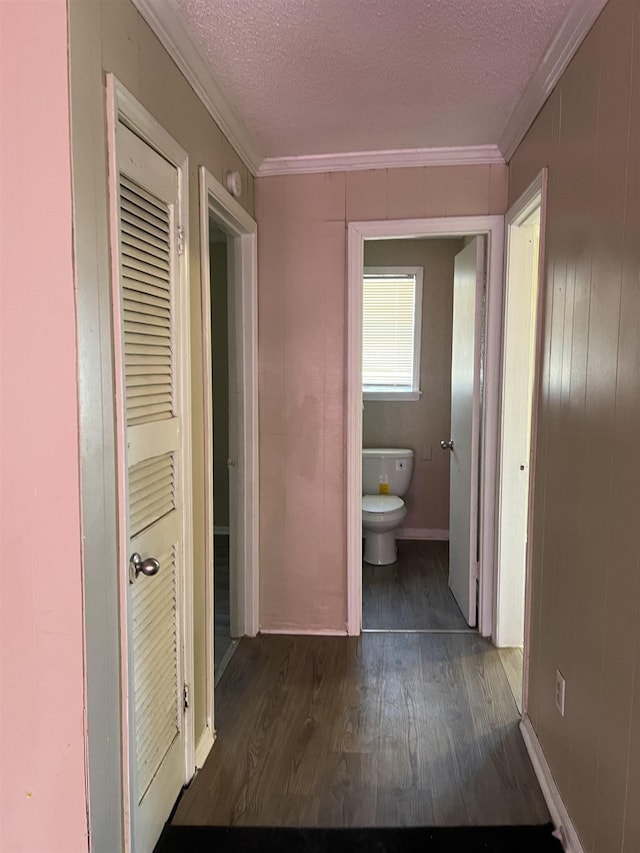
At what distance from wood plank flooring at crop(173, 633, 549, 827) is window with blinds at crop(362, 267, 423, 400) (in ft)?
7.03

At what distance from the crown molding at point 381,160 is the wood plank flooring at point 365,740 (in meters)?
2.36

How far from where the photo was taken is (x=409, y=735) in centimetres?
215

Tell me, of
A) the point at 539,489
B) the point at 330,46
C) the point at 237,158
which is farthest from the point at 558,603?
the point at 237,158

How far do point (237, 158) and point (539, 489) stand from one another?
1871mm

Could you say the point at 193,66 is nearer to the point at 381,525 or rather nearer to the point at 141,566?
the point at 141,566

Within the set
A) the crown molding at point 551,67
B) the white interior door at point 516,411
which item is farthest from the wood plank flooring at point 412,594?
the crown molding at point 551,67

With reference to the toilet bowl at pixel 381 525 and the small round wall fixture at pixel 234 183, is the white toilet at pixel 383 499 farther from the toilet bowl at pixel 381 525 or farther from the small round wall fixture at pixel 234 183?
the small round wall fixture at pixel 234 183

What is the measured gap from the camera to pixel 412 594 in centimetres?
345

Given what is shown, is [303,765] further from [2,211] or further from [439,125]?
[439,125]

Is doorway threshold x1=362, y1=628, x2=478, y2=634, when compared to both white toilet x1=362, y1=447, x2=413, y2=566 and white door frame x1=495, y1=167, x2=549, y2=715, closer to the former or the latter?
white door frame x1=495, y1=167, x2=549, y2=715

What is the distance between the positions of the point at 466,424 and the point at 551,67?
1.66 metres

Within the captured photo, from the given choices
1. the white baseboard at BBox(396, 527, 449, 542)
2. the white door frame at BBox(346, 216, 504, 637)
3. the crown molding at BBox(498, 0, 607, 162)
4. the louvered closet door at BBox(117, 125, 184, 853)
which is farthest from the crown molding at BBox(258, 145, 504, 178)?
the white baseboard at BBox(396, 527, 449, 542)

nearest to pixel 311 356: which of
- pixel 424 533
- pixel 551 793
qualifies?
pixel 551 793

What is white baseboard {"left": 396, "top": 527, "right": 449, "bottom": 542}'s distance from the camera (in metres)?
4.48
